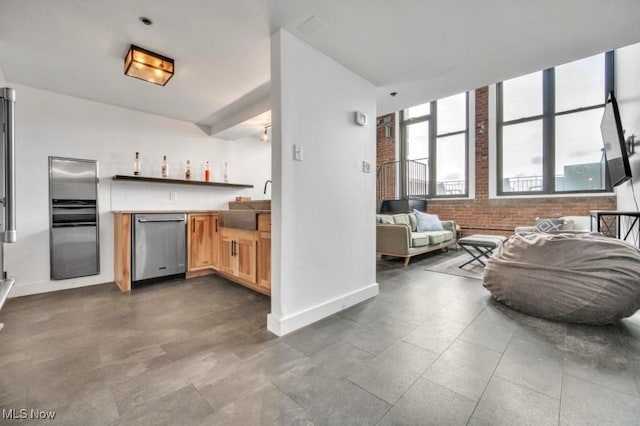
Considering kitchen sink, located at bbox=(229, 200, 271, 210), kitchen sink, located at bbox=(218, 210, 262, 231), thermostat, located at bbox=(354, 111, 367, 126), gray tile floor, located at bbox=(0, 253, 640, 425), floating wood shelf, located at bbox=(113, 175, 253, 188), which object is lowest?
gray tile floor, located at bbox=(0, 253, 640, 425)

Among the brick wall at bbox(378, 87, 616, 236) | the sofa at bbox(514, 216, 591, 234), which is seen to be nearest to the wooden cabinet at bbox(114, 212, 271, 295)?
the sofa at bbox(514, 216, 591, 234)

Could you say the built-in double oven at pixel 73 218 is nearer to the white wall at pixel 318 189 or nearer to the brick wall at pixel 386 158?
the white wall at pixel 318 189

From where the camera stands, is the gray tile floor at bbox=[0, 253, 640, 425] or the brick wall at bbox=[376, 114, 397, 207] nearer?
the gray tile floor at bbox=[0, 253, 640, 425]

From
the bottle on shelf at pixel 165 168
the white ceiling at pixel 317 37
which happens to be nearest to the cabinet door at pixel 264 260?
the white ceiling at pixel 317 37

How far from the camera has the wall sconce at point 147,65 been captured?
2178 millimetres

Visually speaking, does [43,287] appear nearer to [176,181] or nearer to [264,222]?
[176,181]

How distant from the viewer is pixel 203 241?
141 inches

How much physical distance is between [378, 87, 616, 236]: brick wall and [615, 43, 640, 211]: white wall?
892 mm

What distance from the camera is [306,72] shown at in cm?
212

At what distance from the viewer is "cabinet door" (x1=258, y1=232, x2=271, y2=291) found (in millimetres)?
2615

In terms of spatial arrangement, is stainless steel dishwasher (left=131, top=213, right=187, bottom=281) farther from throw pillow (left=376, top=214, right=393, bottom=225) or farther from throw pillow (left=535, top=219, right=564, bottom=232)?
throw pillow (left=535, top=219, right=564, bottom=232)

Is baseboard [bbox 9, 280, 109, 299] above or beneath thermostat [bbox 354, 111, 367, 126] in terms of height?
beneath

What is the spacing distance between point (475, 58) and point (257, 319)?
2.89 metres

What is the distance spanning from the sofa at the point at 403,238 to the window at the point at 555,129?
218 cm
